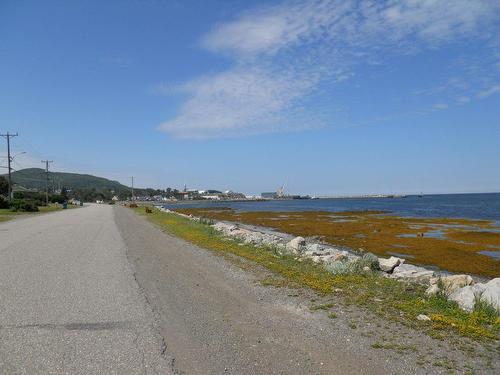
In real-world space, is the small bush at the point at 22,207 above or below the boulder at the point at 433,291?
above

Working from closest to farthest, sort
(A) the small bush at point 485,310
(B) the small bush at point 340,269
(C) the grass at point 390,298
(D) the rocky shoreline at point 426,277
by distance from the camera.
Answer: (C) the grass at point 390,298 → (A) the small bush at point 485,310 → (D) the rocky shoreline at point 426,277 → (B) the small bush at point 340,269

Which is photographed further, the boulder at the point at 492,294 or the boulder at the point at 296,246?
the boulder at the point at 296,246

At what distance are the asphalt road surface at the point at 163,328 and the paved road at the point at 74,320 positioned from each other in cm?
1

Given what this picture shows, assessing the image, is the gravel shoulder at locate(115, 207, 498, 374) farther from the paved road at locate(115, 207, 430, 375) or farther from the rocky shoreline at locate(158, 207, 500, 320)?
the rocky shoreline at locate(158, 207, 500, 320)

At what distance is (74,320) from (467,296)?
7.15 meters

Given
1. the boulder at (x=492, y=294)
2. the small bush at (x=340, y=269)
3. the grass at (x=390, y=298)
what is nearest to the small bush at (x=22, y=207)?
the grass at (x=390, y=298)

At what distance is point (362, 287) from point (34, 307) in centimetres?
669

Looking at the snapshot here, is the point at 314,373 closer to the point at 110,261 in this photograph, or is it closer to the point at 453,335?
the point at 453,335

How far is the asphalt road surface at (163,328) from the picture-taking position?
17.7 feet

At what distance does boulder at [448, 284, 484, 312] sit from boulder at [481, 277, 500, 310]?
9 centimetres

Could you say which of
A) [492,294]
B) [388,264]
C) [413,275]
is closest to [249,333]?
[492,294]

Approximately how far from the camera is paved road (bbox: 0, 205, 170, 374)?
210 inches

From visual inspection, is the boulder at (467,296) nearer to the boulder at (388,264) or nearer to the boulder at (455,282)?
the boulder at (455,282)

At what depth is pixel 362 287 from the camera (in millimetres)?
10062
